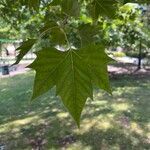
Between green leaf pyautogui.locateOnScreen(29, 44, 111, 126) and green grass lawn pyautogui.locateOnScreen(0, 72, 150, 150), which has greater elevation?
green leaf pyautogui.locateOnScreen(29, 44, 111, 126)

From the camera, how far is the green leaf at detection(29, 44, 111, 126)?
498mm

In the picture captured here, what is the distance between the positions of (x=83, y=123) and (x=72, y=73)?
7.61m

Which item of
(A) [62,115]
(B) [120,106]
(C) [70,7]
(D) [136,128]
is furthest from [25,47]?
(B) [120,106]

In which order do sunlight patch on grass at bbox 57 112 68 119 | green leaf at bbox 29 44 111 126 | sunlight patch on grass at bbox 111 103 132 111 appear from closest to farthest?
green leaf at bbox 29 44 111 126
sunlight patch on grass at bbox 57 112 68 119
sunlight patch on grass at bbox 111 103 132 111

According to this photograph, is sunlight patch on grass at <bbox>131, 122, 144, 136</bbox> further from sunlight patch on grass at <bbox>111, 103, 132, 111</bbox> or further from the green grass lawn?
sunlight patch on grass at <bbox>111, 103, 132, 111</bbox>

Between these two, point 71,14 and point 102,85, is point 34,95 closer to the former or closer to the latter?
point 102,85

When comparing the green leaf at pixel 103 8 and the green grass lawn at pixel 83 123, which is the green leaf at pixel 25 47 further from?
the green grass lawn at pixel 83 123

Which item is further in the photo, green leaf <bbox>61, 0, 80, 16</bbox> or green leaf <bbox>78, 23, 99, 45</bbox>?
green leaf <bbox>78, 23, 99, 45</bbox>

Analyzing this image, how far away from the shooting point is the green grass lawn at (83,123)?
6.77 m

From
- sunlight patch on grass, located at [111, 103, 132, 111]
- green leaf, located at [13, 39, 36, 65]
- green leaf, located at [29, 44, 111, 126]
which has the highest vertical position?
green leaf, located at [13, 39, 36, 65]

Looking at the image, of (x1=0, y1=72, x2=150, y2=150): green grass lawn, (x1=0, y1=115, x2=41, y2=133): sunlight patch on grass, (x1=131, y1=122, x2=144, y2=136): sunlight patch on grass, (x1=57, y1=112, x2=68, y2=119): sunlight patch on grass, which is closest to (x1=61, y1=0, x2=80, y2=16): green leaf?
(x1=0, y1=72, x2=150, y2=150): green grass lawn

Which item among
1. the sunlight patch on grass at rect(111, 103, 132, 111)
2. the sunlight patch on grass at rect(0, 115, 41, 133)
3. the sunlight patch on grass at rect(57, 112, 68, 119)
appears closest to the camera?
the sunlight patch on grass at rect(0, 115, 41, 133)

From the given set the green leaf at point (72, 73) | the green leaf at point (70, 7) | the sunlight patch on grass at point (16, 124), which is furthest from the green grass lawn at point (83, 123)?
the green leaf at point (72, 73)

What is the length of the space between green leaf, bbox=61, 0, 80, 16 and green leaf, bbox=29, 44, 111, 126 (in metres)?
0.14
